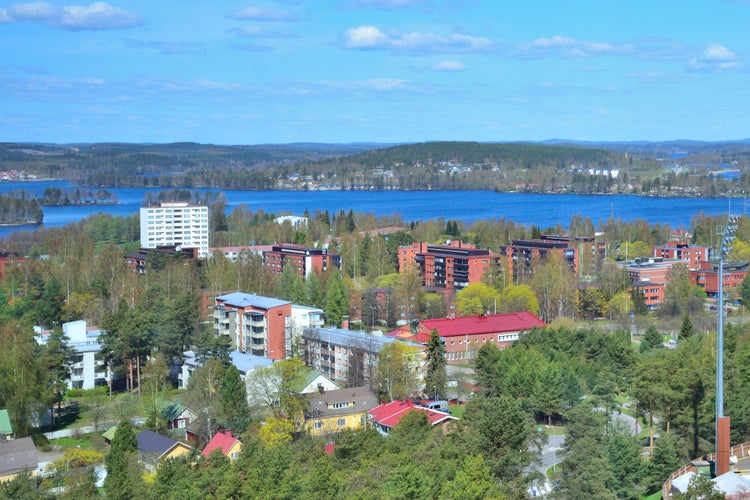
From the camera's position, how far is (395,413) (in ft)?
36.9

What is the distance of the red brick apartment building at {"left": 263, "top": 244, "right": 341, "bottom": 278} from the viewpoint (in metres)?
23.2

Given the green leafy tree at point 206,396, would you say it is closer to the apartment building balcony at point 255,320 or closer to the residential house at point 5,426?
the residential house at point 5,426

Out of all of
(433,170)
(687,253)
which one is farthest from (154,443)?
(433,170)

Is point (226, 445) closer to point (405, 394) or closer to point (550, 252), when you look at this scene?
point (405, 394)

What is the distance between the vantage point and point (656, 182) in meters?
63.9

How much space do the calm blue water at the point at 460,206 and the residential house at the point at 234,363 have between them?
1032 inches

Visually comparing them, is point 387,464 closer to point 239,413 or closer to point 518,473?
point 518,473

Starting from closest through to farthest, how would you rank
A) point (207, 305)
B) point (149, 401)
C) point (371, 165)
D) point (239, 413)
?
point (239, 413)
point (149, 401)
point (207, 305)
point (371, 165)

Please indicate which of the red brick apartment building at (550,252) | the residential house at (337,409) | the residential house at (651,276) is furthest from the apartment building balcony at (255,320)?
the residential house at (651,276)

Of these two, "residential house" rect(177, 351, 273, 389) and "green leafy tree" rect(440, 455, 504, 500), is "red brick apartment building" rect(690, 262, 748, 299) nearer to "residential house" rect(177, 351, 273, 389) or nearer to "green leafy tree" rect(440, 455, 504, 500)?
Answer: "residential house" rect(177, 351, 273, 389)

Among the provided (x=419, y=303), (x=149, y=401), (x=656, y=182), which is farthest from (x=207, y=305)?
(x=656, y=182)

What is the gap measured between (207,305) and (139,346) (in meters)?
5.02

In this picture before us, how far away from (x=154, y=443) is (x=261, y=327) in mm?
5144

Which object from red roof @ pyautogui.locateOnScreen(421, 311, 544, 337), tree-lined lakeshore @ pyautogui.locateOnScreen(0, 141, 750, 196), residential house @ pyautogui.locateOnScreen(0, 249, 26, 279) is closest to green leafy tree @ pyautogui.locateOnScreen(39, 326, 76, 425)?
red roof @ pyautogui.locateOnScreen(421, 311, 544, 337)
